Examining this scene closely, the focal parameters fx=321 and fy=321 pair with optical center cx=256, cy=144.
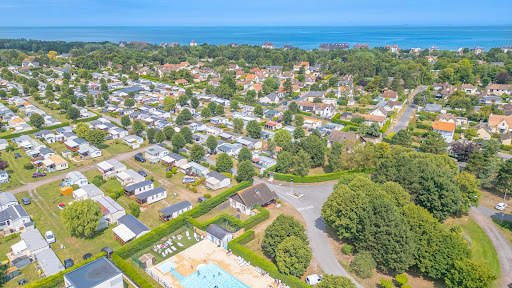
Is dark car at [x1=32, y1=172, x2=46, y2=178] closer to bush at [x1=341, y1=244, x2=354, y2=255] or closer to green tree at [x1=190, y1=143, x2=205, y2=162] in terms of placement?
green tree at [x1=190, y1=143, x2=205, y2=162]

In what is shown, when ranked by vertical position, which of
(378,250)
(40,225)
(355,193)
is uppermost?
(355,193)

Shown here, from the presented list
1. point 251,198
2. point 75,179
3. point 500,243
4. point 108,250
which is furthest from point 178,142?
point 500,243

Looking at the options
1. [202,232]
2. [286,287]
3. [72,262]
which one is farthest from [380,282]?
[72,262]

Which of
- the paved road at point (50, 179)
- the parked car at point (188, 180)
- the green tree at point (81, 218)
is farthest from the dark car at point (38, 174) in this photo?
the parked car at point (188, 180)

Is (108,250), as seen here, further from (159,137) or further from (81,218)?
(159,137)

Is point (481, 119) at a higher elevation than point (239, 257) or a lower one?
higher

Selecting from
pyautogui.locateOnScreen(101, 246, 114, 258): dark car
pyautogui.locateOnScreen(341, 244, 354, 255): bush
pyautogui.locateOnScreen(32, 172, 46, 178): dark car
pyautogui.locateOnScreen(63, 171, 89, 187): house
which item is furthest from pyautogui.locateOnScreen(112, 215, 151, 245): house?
pyautogui.locateOnScreen(32, 172, 46, 178): dark car

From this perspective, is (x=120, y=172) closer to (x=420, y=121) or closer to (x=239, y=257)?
(x=239, y=257)
